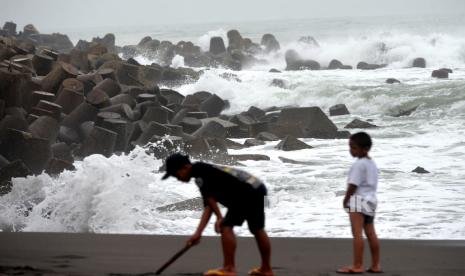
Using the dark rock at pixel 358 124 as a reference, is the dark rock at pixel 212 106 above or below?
above

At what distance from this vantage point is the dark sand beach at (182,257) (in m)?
5.75

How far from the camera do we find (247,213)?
5.11 metres

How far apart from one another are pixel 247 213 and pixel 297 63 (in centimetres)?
3261

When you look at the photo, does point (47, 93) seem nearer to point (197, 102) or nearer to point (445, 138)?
point (197, 102)

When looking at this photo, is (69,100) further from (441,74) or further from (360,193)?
(441,74)

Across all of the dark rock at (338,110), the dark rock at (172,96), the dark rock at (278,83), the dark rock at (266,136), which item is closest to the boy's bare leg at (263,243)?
the dark rock at (266,136)

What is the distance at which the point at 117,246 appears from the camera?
680 cm

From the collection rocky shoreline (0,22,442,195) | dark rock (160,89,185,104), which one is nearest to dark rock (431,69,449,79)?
rocky shoreline (0,22,442,195)

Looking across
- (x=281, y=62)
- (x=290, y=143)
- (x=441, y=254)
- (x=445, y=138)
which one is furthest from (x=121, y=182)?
(x=281, y=62)

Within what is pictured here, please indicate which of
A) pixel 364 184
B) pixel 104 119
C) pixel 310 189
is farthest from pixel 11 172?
pixel 364 184

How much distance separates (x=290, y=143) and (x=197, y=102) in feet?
12.6

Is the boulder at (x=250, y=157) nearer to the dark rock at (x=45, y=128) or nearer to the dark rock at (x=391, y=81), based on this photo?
the dark rock at (x=45, y=128)

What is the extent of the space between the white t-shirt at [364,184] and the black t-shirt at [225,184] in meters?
0.74

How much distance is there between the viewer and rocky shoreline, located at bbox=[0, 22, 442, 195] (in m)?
11.4
